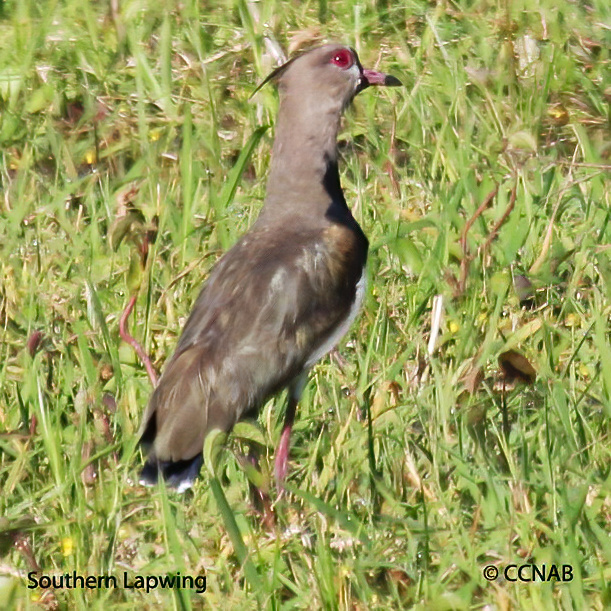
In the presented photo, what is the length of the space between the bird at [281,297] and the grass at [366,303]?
0.51 ft

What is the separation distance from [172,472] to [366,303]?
4.78ft

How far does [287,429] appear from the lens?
5.63 m

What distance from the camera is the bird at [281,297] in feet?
17.2

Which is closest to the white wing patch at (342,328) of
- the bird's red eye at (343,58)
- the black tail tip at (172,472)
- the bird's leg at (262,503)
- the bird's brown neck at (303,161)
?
the bird's brown neck at (303,161)

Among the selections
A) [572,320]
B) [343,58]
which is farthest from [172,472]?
[343,58]

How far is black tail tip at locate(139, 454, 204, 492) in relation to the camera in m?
5.11

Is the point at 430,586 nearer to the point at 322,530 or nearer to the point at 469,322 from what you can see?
the point at 322,530

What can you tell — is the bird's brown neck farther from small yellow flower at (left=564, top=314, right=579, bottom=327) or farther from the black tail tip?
the black tail tip

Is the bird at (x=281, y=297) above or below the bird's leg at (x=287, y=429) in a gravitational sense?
above

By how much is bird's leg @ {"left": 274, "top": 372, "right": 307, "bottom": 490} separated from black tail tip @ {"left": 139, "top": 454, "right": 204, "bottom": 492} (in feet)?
0.99

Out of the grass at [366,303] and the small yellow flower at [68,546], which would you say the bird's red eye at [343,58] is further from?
the small yellow flower at [68,546]

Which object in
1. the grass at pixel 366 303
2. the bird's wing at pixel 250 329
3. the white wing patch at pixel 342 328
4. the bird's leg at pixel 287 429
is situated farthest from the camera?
the white wing patch at pixel 342 328

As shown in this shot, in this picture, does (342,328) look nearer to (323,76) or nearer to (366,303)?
(366,303)

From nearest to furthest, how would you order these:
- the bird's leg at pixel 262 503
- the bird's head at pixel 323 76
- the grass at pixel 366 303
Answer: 1. the grass at pixel 366 303
2. the bird's leg at pixel 262 503
3. the bird's head at pixel 323 76
